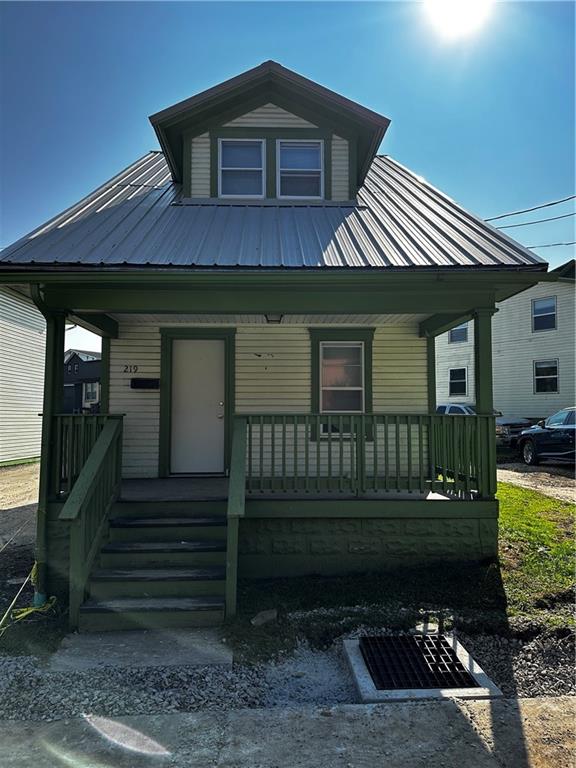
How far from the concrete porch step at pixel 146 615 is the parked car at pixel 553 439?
483 inches

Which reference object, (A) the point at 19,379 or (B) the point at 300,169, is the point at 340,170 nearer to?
(B) the point at 300,169

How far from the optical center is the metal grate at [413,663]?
3.40 meters

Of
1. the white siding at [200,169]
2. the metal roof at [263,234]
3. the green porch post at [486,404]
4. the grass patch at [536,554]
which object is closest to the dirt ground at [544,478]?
the grass patch at [536,554]

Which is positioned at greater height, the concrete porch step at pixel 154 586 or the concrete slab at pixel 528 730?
the concrete porch step at pixel 154 586

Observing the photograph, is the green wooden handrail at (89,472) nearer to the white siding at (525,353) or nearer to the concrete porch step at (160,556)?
the concrete porch step at (160,556)

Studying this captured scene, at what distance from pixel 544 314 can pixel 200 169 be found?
15.5 metres

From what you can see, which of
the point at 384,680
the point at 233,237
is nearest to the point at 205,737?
the point at 384,680

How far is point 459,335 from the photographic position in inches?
815

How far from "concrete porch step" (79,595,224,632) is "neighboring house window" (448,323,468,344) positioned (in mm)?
18145

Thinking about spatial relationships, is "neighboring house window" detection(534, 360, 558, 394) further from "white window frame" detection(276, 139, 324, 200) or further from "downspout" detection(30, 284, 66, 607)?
"downspout" detection(30, 284, 66, 607)

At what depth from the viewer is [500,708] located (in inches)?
122

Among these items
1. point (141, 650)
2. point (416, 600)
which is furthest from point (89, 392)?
point (416, 600)

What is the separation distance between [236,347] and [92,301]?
2.77 meters

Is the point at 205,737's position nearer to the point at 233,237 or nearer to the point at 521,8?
the point at 233,237
